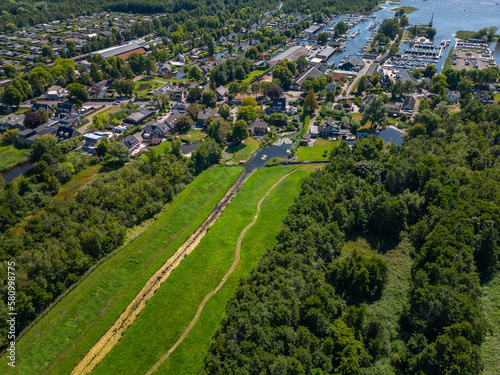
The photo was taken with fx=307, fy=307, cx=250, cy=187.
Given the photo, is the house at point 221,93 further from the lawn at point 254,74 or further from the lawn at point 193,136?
the lawn at point 193,136

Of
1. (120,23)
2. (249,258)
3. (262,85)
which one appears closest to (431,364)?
(249,258)

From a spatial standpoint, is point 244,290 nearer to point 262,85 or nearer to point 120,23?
point 262,85

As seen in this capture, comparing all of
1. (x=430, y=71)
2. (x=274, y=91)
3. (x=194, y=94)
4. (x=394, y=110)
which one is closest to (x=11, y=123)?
(x=194, y=94)

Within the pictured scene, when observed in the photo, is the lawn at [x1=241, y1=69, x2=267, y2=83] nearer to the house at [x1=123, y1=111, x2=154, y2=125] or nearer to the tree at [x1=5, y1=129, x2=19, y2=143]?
the house at [x1=123, y1=111, x2=154, y2=125]

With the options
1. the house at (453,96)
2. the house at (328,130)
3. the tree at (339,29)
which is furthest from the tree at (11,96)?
the tree at (339,29)

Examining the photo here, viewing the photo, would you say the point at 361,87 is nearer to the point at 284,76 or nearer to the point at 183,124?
the point at 284,76
